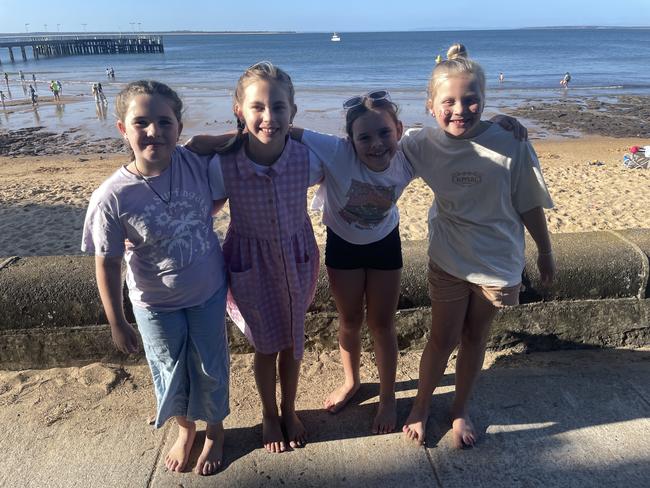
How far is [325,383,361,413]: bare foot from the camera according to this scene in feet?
9.20

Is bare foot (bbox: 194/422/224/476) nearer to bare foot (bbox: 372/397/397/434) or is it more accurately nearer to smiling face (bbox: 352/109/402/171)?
bare foot (bbox: 372/397/397/434)

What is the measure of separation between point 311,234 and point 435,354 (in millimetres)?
841

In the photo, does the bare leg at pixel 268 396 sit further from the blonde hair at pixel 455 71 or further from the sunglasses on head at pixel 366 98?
the blonde hair at pixel 455 71

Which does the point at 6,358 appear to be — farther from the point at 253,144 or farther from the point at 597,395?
the point at 597,395

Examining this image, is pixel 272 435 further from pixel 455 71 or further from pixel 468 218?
pixel 455 71

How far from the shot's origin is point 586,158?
1362 centimetres

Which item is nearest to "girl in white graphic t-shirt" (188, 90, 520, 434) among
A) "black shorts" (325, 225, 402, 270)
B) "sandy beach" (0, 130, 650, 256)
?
"black shorts" (325, 225, 402, 270)

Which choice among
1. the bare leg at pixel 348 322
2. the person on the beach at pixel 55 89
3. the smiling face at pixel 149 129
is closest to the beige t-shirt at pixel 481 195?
the bare leg at pixel 348 322

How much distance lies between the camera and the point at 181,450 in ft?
8.07

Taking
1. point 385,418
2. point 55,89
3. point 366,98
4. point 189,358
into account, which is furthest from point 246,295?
point 55,89

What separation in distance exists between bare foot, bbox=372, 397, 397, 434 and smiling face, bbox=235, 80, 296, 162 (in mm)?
1404

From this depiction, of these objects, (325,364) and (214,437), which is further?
(325,364)

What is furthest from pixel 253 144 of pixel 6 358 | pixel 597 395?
pixel 597 395

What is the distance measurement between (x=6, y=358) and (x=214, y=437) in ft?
4.47
